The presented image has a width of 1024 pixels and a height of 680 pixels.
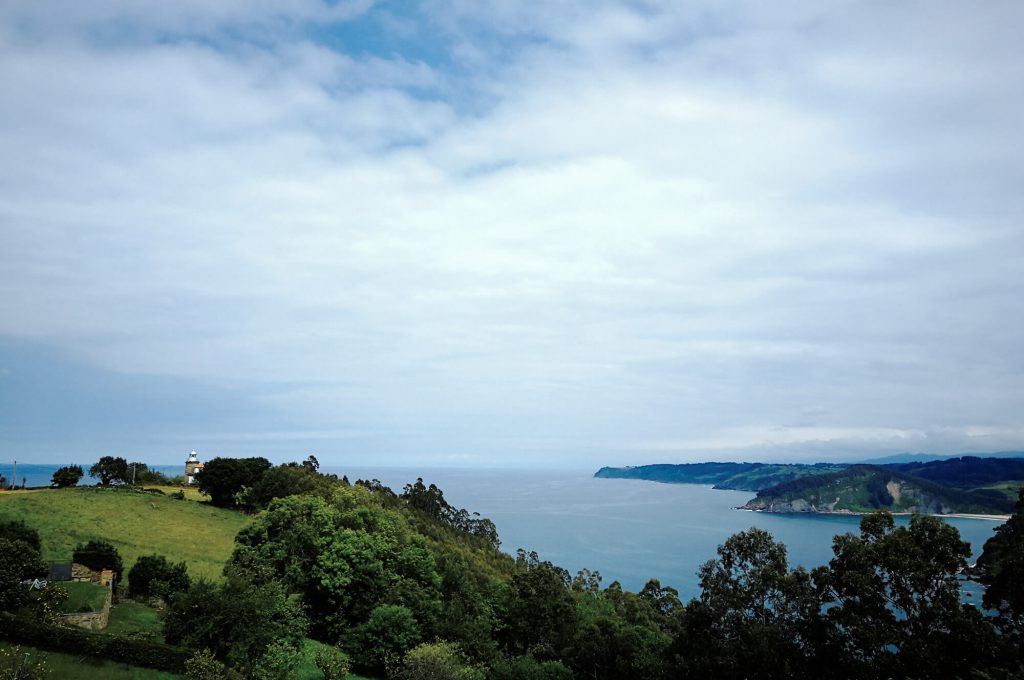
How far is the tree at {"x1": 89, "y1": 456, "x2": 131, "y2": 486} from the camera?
248 feet

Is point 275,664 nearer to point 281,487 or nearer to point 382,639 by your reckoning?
point 382,639

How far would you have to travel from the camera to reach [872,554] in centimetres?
2631

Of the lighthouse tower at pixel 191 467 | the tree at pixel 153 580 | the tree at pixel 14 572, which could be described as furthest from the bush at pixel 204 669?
the lighthouse tower at pixel 191 467

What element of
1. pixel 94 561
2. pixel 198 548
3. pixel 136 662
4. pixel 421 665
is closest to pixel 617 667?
pixel 421 665

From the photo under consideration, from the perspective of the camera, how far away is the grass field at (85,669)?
929 inches

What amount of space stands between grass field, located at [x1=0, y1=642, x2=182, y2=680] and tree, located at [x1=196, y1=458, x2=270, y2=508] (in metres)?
47.2

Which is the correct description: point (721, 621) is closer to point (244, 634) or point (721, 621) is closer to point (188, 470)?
point (244, 634)

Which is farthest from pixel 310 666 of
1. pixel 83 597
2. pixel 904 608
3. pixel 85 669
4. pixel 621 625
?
pixel 904 608

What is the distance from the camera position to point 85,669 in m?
24.2

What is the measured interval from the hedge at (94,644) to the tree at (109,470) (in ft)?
189

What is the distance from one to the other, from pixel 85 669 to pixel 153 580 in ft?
45.9

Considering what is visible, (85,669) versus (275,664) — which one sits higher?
(85,669)

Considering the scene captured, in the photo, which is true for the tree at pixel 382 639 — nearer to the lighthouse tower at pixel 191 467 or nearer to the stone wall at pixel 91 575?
the stone wall at pixel 91 575

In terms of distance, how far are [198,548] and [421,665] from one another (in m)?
29.6
